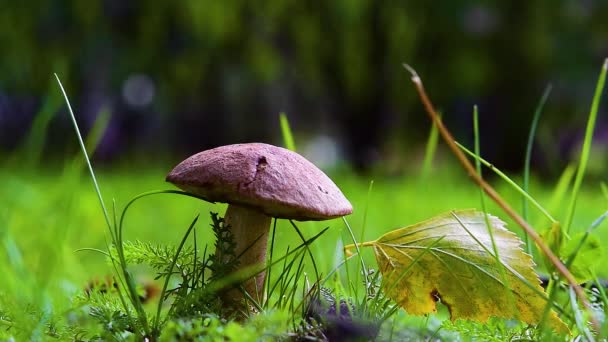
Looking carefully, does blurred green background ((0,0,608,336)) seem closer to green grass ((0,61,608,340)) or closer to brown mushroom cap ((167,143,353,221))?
green grass ((0,61,608,340))

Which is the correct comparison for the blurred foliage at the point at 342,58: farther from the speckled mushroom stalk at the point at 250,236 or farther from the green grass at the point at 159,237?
the speckled mushroom stalk at the point at 250,236

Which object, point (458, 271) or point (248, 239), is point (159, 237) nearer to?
point (248, 239)

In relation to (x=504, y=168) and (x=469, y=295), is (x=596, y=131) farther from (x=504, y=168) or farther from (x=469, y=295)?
(x=469, y=295)

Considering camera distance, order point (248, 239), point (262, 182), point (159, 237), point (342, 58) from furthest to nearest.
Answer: point (342, 58) < point (159, 237) < point (248, 239) < point (262, 182)

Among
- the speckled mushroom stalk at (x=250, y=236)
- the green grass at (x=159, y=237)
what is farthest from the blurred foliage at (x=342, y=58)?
the speckled mushroom stalk at (x=250, y=236)

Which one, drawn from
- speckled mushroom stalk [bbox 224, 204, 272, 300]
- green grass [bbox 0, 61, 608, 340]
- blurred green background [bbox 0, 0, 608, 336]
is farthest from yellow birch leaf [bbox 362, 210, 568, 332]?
blurred green background [bbox 0, 0, 608, 336]

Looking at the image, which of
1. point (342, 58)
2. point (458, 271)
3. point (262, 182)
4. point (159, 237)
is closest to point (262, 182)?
point (262, 182)
